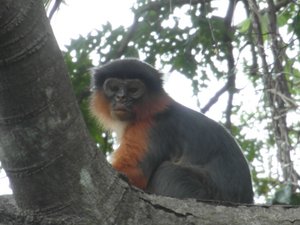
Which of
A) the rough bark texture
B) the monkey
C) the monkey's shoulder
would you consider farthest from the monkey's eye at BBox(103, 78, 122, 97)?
the rough bark texture

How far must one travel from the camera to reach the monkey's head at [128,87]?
7.46 m

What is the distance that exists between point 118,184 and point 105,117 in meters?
4.28

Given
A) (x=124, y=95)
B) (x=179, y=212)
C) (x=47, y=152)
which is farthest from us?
(x=124, y=95)

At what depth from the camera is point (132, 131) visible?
287 inches

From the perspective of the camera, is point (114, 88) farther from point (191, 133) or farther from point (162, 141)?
point (191, 133)

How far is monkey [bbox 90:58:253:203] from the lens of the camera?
265 inches

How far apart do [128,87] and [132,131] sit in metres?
0.55

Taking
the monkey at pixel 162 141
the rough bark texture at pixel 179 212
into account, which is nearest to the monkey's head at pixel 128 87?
the monkey at pixel 162 141

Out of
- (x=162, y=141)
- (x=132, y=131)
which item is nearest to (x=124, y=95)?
(x=132, y=131)

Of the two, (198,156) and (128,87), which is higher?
(128,87)

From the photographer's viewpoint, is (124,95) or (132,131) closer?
(132,131)

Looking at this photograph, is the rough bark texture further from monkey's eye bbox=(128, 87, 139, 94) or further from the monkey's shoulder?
monkey's eye bbox=(128, 87, 139, 94)

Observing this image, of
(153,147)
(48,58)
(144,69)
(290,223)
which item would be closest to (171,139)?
(153,147)

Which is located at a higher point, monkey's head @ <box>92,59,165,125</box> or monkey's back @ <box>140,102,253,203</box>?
monkey's head @ <box>92,59,165,125</box>
